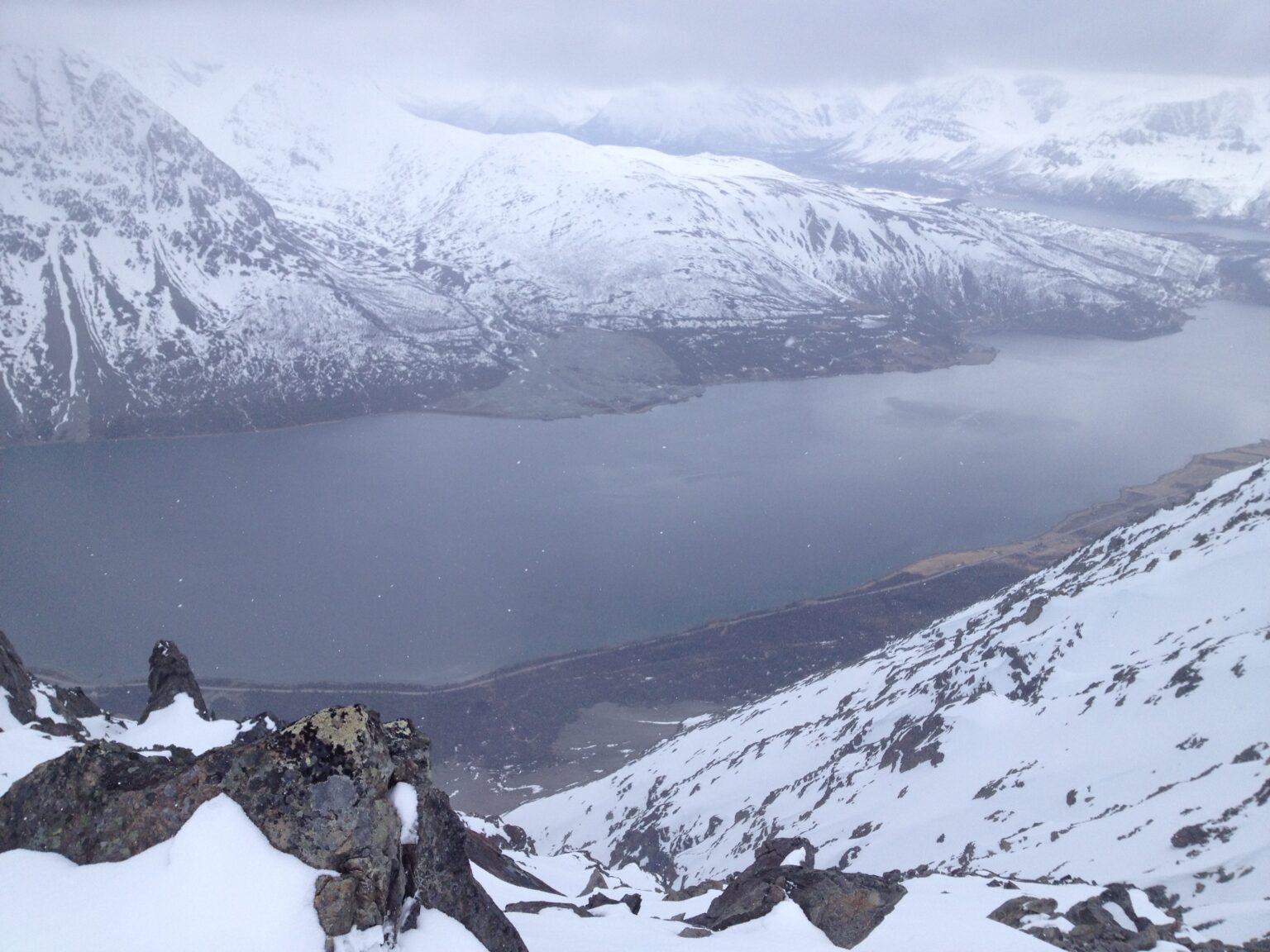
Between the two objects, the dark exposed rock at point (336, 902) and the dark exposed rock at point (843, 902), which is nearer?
the dark exposed rock at point (336, 902)

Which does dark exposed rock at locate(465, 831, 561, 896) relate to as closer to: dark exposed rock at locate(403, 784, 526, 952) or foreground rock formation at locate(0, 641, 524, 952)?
dark exposed rock at locate(403, 784, 526, 952)

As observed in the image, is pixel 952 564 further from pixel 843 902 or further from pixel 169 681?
pixel 843 902

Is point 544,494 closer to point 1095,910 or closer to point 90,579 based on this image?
point 90,579

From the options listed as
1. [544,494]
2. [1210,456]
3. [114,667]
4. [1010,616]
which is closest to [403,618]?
[114,667]

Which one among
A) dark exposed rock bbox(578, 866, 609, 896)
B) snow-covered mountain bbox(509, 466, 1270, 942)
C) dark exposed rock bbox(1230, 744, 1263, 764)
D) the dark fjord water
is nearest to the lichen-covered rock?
dark exposed rock bbox(578, 866, 609, 896)

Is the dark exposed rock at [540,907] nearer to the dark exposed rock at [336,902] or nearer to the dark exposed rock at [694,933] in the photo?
the dark exposed rock at [694,933]

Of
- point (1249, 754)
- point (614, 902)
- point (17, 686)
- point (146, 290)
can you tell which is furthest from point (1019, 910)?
point (146, 290)

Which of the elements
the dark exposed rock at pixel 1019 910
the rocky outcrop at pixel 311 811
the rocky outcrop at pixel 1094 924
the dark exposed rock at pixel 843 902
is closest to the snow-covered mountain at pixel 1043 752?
the rocky outcrop at pixel 1094 924
